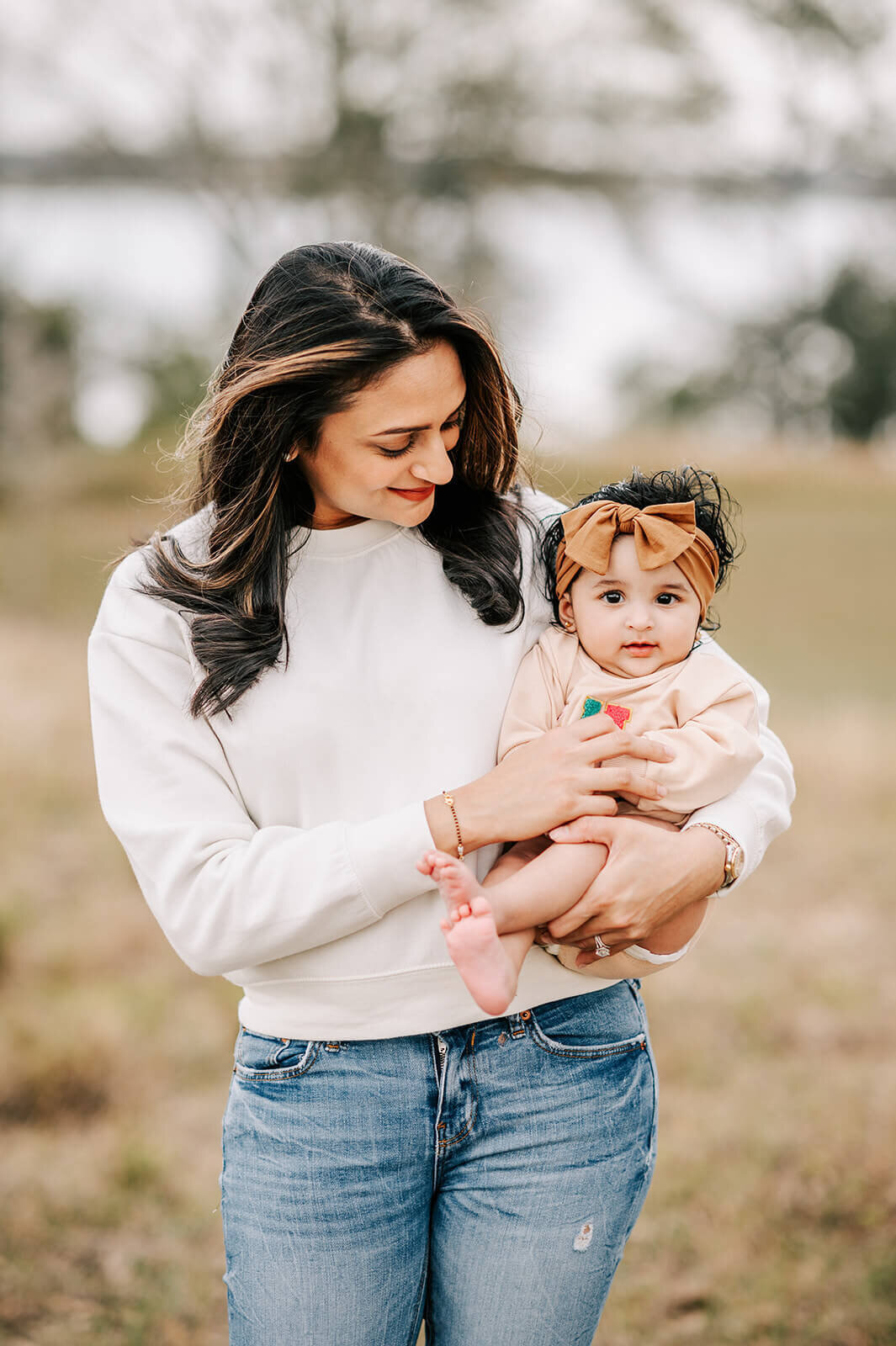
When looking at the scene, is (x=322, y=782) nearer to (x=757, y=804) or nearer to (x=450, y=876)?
(x=450, y=876)

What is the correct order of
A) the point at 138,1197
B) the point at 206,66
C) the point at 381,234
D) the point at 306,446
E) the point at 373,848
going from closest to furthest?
the point at 373,848, the point at 306,446, the point at 138,1197, the point at 206,66, the point at 381,234

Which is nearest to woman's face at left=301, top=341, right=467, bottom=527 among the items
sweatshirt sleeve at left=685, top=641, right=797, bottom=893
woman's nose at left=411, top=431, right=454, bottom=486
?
woman's nose at left=411, top=431, right=454, bottom=486

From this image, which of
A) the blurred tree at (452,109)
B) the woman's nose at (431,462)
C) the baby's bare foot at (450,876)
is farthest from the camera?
the blurred tree at (452,109)

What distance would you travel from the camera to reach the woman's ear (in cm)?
125

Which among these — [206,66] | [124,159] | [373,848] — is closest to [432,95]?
[206,66]

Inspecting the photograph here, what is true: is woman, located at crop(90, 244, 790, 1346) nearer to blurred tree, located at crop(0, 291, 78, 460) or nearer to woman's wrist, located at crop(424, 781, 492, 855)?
woman's wrist, located at crop(424, 781, 492, 855)

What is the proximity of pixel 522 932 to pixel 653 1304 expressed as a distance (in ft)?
4.54

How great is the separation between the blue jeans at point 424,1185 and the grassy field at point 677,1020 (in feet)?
2.64

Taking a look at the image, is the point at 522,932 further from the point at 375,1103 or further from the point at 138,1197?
the point at 138,1197

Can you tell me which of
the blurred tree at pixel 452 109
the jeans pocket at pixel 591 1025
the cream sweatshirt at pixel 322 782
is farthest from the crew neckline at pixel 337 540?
the blurred tree at pixel 452 109

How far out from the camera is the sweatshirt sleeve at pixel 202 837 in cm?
103

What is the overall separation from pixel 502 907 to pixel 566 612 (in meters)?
0.34

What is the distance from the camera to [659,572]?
1192mm

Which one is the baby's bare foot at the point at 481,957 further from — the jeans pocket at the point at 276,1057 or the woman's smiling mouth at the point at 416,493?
the woman's smiling mouth at the point at 416,493
